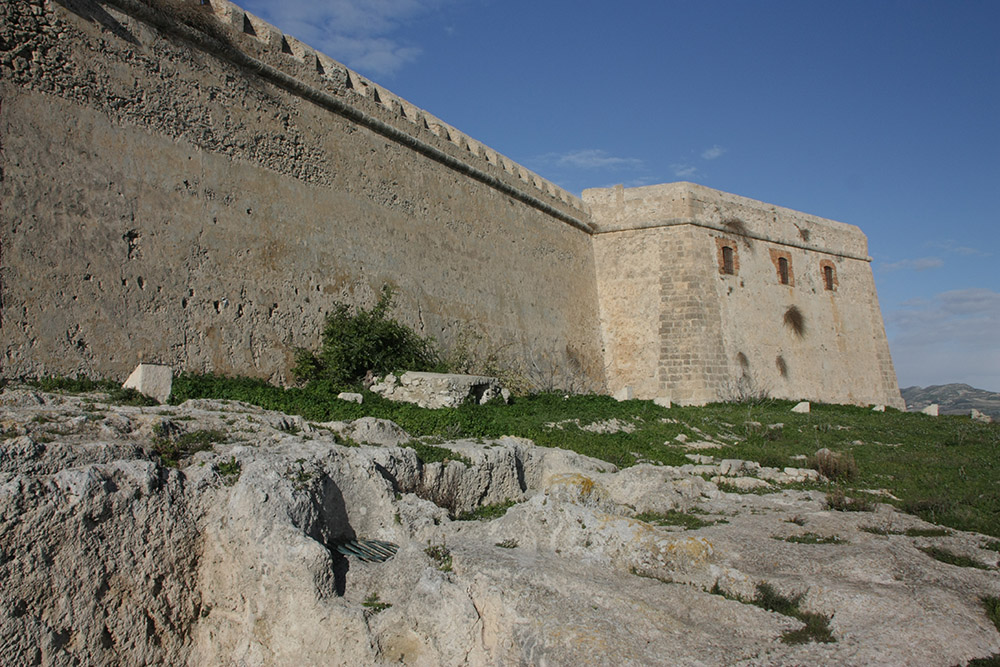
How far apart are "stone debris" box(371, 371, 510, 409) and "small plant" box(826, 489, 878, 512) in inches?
177

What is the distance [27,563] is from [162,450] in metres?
1.08

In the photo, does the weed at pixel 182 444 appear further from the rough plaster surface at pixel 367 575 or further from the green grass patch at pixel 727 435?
the green grass patch at pixel 727 435

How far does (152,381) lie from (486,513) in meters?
3.56

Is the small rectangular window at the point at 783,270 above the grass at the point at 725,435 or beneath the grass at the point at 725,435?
above

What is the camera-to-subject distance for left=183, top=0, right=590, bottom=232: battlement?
9742mm

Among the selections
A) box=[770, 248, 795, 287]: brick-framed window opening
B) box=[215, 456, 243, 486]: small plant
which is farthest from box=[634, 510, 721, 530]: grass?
box=[770, 248, 795, 287]: brick-framed window opening

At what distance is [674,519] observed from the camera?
5.39 metres

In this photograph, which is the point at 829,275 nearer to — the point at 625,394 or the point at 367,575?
the point at 625,394

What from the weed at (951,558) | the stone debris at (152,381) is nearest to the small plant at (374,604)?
the weed at (951,558)

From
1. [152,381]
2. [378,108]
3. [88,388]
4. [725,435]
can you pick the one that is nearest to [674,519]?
[152,381]

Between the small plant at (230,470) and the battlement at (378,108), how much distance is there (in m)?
6.05

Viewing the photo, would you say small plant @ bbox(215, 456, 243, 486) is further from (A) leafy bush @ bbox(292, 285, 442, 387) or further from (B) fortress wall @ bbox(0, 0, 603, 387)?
(A) leafy bush @ bbox(292, 285, 442, 387)

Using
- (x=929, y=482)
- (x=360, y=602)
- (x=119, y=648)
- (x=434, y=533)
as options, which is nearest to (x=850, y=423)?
(x=929, y=482)

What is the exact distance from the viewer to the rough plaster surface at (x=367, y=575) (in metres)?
3.52
